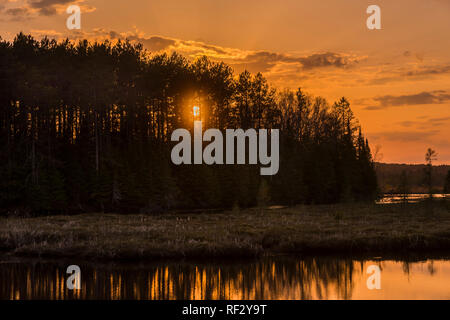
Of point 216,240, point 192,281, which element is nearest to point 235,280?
point 192,281

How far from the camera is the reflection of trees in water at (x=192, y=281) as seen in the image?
21228 millimetres

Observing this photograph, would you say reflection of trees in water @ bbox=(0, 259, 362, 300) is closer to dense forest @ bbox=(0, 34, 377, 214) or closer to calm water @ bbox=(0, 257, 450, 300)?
calm water @ bbox=(0, 257, 450, 300)

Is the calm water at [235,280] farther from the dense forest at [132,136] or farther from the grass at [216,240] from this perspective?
the dense forest at [132,136]

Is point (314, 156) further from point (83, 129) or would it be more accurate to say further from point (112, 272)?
point (112, 272)

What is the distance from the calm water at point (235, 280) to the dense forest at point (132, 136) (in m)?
33.3

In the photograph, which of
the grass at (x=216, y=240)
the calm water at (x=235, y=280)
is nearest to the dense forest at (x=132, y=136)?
the grass at (x=216, y=240)

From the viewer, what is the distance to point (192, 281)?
A: 23297 millimetres

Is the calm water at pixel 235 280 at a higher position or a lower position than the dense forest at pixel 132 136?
lower

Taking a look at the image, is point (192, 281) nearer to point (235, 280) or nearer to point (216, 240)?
point (235, 280)

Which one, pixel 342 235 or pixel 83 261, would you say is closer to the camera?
pixel 83 261

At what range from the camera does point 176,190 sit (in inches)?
2643

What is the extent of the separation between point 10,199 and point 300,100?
210 feet
